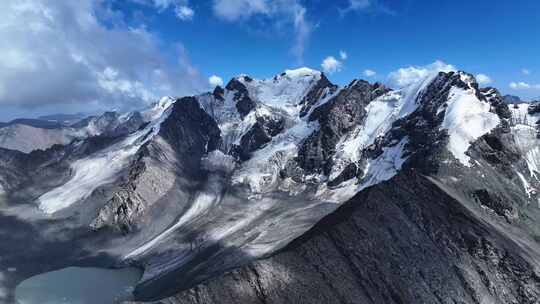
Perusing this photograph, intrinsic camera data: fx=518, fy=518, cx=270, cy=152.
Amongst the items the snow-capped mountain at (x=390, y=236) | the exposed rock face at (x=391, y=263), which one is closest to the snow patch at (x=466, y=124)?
the snow-capped mountain at (x=390, y=236)

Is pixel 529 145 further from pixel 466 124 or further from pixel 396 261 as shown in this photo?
pixel 396 261

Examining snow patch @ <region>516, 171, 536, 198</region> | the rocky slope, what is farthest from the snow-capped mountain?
snow patch @ <region>516, 171, 536, 198</region>

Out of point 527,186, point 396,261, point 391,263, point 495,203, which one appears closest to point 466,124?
point 527,186

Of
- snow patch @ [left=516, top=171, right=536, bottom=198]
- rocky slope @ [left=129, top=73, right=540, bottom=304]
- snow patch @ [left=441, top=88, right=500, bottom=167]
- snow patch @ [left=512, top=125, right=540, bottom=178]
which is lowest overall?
rocky slope @ [left=129, top=73, right=540, bottom=304]

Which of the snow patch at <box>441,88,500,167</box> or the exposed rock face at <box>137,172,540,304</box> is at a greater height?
the snow patch at <box>441,88,500,167</box>

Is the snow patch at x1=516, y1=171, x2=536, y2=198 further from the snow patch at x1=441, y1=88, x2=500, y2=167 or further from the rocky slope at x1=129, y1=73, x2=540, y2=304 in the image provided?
the rocky slope at x1=129, y1=73, x2=540, y2=304

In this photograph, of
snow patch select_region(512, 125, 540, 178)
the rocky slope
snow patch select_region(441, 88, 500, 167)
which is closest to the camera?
the rocky slope

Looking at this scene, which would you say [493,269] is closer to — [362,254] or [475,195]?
[362,254]
